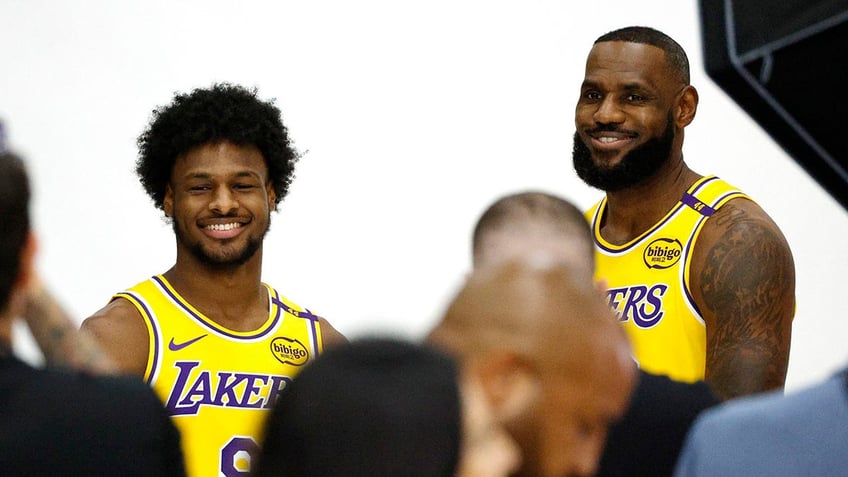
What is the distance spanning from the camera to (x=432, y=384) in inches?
37.5

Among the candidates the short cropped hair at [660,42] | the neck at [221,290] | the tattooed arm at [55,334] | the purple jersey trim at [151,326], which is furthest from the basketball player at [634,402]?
the short cropped hair at [660,42]

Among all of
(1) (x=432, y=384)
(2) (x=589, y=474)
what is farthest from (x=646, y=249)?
(1) (x=432, y=384)

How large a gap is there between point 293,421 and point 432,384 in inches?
4.4

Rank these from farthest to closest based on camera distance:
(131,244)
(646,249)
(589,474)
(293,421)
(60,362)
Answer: (131,244), (646,249), (60,362), (589,474), (293,421)

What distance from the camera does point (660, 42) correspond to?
3645mm

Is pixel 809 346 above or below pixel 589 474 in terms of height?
below

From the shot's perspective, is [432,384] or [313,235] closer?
[432,384]

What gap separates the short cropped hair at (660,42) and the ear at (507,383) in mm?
2777

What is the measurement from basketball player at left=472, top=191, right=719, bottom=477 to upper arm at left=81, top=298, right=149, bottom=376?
5.51 ft

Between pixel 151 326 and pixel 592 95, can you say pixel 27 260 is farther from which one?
pixel 592 95

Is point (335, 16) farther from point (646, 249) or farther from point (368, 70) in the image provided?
point (646, 249)

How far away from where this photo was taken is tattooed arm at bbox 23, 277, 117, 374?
2064 millimetres

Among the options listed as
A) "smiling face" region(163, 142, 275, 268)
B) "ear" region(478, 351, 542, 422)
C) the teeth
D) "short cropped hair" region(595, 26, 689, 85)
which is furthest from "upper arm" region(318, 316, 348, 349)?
"ear" region(478, 351, 542, 422)

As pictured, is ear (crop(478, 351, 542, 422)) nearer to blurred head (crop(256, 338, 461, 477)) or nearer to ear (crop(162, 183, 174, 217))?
blurred head (crop(256, 338, 461, 477))
